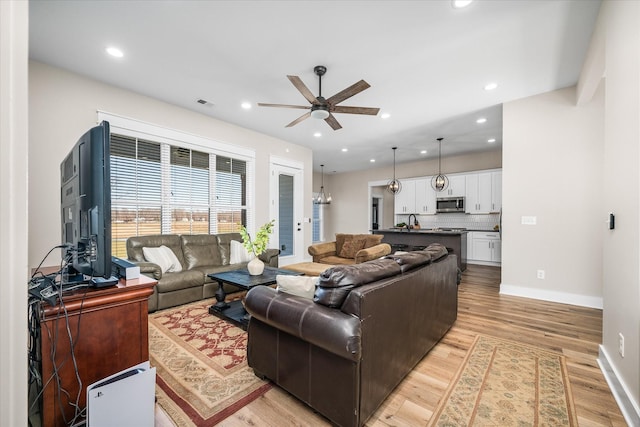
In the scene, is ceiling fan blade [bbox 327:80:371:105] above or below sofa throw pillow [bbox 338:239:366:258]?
above

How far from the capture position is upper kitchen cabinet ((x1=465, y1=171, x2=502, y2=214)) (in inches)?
259

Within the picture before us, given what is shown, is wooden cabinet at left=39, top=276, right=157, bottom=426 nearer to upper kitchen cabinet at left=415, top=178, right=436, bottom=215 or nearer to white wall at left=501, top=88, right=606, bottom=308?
white wall at left=501, top=88, right=606, bottom=308

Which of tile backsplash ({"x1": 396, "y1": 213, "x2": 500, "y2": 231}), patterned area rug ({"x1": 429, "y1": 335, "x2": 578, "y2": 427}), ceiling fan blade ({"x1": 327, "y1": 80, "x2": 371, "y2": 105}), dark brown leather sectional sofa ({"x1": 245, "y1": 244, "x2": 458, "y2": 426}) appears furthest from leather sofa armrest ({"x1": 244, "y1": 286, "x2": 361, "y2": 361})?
tile backsplash ({"x1": 396, "y1": 213, "x2": 500, "y2": 231})

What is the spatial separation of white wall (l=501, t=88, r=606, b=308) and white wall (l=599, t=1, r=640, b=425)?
1.83 meters

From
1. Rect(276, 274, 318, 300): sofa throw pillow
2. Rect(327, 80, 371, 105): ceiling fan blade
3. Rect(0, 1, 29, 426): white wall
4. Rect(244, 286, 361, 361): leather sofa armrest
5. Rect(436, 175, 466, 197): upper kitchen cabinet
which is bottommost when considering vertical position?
Rect(244, 286, 361, 361): leather sofa armrest

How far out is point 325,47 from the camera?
8.86ft

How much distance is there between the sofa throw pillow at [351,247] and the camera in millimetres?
5109

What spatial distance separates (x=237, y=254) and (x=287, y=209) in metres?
2.07

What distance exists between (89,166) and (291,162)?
16.8ft

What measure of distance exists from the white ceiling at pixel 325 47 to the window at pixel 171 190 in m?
0.83

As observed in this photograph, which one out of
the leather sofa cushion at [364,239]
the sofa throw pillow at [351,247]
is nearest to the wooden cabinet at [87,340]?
the sofa throw pillow at [351,247]

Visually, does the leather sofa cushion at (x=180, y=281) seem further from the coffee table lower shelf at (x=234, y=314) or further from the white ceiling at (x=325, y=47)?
the white ceiling at (x=325, y=47)

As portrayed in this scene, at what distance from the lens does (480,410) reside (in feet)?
5.21

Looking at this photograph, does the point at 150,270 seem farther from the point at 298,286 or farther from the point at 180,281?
the point at 298,286
